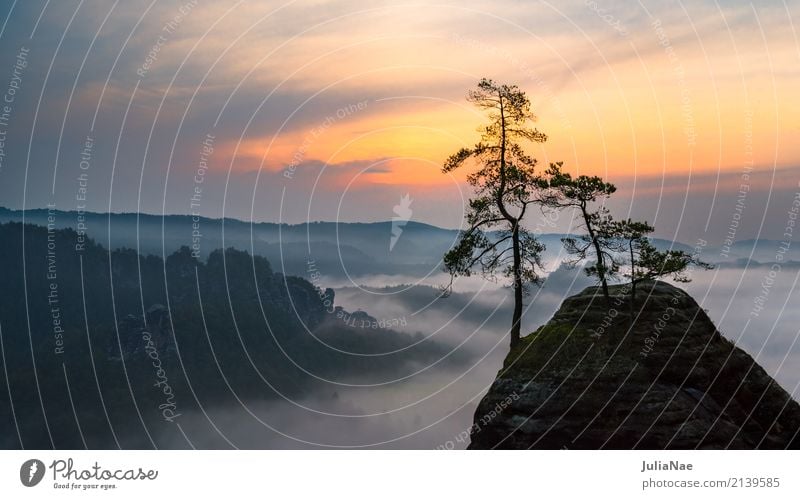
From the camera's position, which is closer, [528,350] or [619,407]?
[619,407]

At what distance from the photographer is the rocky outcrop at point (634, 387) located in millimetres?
33094

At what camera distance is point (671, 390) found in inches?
1331

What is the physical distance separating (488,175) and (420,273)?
558 inches
